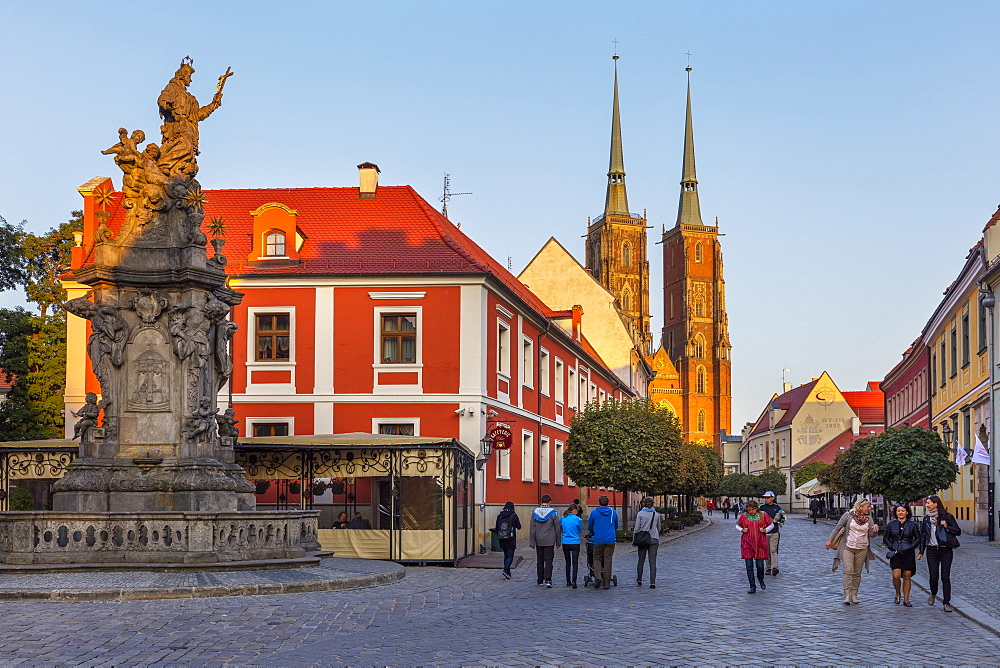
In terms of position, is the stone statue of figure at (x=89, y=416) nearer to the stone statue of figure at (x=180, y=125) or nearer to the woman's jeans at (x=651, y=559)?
the stone statue of figure at (x=180, y=125)

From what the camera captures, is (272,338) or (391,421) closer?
(391,421)

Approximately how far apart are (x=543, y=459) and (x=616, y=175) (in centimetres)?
10129

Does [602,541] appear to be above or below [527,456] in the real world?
below

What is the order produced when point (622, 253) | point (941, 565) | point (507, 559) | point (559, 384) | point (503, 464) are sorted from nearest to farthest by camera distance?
point (941, 565), point (507, 559), point (503, 464), point (559, 384), point (622, 253)

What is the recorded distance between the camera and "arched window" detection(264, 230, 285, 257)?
33.9 m

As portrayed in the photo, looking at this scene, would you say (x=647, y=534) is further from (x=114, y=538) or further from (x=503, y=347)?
(x=503, y=347)

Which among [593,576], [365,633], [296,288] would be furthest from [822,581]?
[296,288]

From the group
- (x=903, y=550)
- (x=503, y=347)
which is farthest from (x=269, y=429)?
(x=903, y=550)

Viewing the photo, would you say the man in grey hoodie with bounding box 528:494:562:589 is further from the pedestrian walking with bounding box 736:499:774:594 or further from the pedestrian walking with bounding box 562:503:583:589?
the pedestrian walking with bounding box 736:499:774:594

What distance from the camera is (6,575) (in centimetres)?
1580

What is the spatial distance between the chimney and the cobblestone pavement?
2037 cm

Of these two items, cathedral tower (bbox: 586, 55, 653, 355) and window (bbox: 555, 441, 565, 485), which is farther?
cathedral tower (bbox: 586, 55, 653, 355)

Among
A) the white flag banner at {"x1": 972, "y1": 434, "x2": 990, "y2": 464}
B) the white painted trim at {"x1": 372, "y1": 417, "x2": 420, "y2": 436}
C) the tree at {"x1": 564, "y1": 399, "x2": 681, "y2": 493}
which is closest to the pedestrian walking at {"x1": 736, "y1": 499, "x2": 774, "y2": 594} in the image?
the white painted trim at {"x1": 372, "y1": 417, "x2": 420, "y2": 436}

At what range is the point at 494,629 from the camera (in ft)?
41.9
